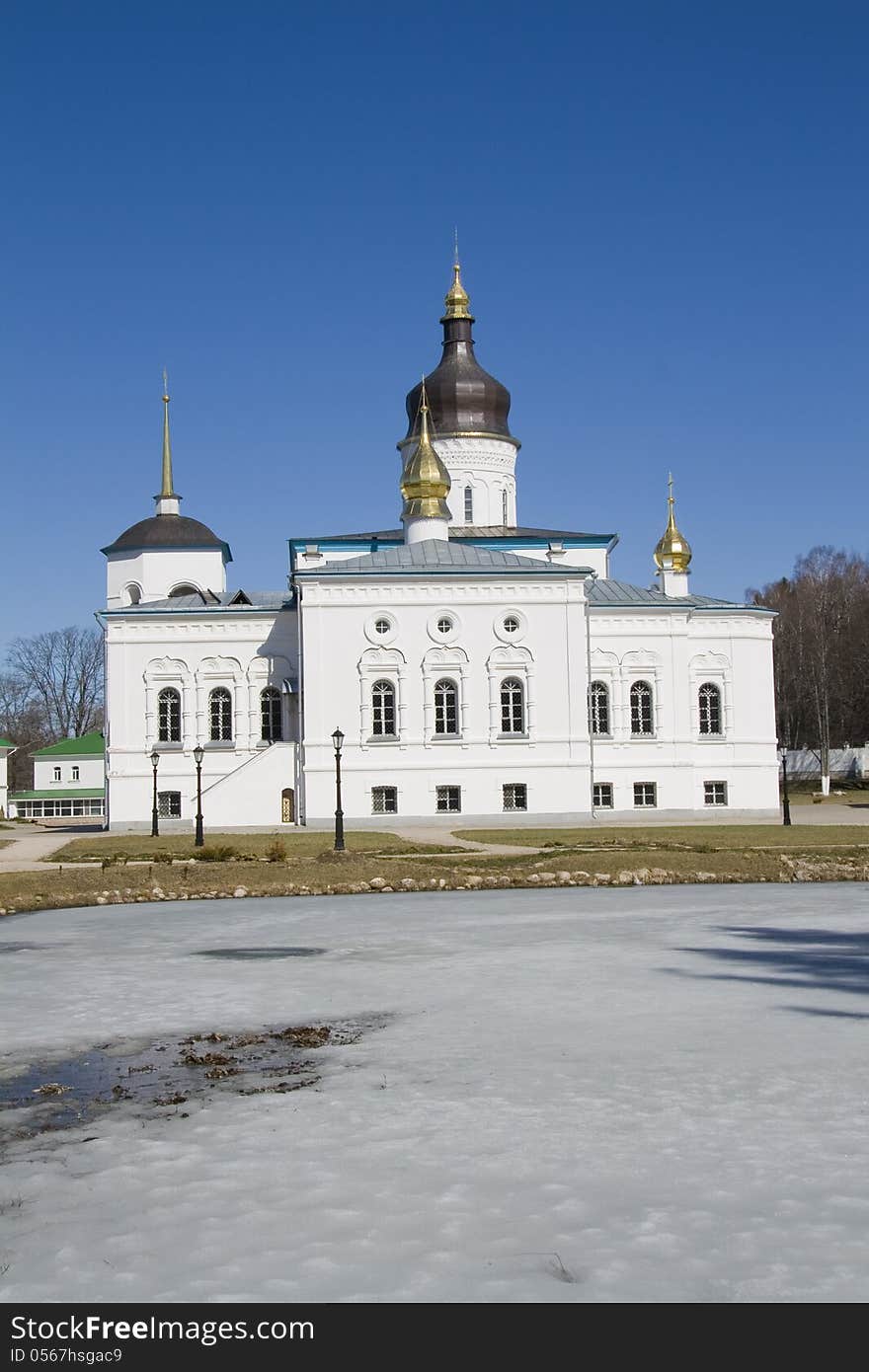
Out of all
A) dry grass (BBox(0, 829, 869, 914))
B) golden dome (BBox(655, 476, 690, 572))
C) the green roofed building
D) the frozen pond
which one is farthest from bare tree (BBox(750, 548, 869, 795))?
the frozen pond

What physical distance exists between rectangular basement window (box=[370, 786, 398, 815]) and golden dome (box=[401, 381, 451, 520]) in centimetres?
1095

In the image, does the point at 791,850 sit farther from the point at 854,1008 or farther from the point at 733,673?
the point at 733,673

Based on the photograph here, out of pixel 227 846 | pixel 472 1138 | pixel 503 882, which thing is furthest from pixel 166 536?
pixel 472 1138

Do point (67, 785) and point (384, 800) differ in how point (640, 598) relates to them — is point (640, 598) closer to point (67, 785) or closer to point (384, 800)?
point (384, 800)

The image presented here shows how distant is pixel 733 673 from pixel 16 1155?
42.4 meters

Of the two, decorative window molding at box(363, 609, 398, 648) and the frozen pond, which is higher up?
decorative window molding at box(363, 609, 398, 648)

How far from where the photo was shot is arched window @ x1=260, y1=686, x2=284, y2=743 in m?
45.9

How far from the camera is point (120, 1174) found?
6.37m

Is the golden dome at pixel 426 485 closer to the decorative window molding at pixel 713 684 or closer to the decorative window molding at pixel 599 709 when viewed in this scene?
the decorative window molding at pixel 599 709

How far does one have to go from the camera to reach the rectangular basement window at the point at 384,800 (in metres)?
42.3

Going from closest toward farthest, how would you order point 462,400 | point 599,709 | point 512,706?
point 512,706
point 599,709
point 462,400

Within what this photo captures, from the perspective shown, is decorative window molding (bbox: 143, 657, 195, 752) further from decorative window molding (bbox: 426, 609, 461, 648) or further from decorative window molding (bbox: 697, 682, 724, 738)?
decorative window molding (bbox: 697, 682, 724, 738)

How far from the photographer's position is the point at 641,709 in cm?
4625

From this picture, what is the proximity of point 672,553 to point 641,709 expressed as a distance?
24.9 ft
